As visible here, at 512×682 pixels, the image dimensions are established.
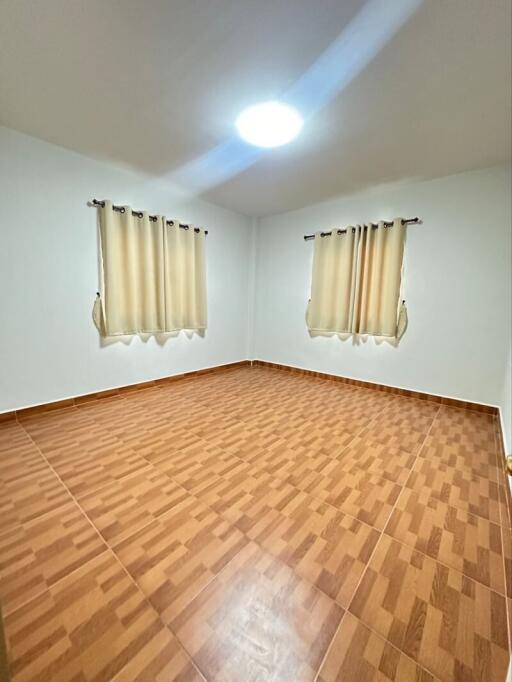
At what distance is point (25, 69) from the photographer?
1.56 m

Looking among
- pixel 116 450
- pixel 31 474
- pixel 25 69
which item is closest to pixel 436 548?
pixel 116 450

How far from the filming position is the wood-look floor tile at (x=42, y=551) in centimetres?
99

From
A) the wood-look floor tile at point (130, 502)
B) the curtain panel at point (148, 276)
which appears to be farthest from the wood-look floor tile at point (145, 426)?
the curtain panel at point (148, 276)

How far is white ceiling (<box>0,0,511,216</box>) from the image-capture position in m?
1.23

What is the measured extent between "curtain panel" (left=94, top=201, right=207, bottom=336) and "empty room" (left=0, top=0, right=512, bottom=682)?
0.03 m

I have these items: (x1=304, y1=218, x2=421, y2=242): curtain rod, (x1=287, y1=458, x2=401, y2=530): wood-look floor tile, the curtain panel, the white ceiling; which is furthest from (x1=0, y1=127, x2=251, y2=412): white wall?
(x1=287, y1=458, x2=401, y2=530): wood-look floor tile

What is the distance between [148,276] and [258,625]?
3056 mm

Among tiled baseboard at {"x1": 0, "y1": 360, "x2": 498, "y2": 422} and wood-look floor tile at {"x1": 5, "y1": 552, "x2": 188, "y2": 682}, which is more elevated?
tiled baseboard at {"x1": 0, "y1": 360, "x2": 498, "y2": 422}

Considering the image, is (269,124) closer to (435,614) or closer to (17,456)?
(435,614)

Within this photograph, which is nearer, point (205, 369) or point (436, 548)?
point (436, 548)

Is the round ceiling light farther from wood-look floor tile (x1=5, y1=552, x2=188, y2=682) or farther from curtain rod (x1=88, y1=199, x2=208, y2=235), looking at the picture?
wood-look floor tile (x1=5, y1=552, x2=188, y2=682)

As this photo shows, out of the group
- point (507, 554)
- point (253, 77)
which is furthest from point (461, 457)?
point (253, 77)

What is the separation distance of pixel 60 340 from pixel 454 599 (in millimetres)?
3232

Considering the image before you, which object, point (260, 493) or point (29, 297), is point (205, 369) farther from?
point (260, 493)
